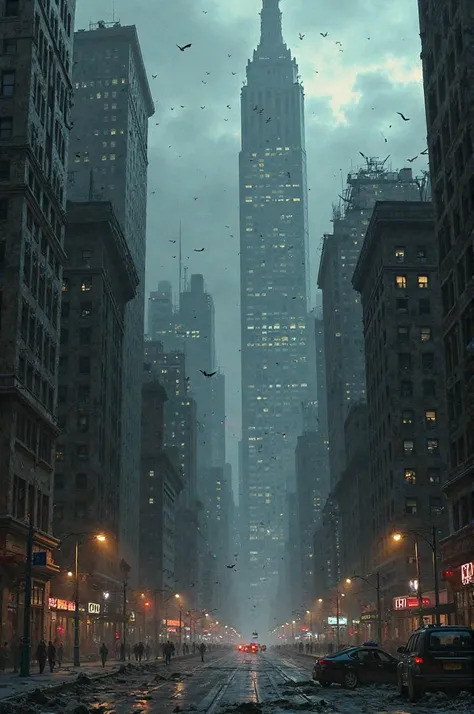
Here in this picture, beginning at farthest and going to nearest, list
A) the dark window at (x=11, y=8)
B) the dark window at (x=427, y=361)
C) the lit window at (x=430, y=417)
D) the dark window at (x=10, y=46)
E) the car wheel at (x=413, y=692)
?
1. the dark window at (x=427, y=361)
2. the lit window at (x=430, y=417)
3. the dark window at (x=11, y=8)
4. the dark window at (x=10, y=46)
5. the car wheel at (x=413, y=692)

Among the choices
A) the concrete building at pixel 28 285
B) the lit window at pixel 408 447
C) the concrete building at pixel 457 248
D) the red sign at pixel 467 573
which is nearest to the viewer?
the red sign at pixel 467 573

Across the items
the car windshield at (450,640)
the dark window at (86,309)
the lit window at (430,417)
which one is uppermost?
the dark window at (86,309)

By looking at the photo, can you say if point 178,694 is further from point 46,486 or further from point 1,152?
point 1,152

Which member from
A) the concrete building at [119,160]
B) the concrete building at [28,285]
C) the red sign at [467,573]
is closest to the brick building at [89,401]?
the concrete building at [28,285]

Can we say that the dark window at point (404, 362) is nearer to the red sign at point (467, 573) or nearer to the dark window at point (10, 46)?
the red sign at point (467, 573)

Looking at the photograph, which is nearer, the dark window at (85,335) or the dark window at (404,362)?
the dark window at (85,335)

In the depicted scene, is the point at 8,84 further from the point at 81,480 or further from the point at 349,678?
the point at 81,480
